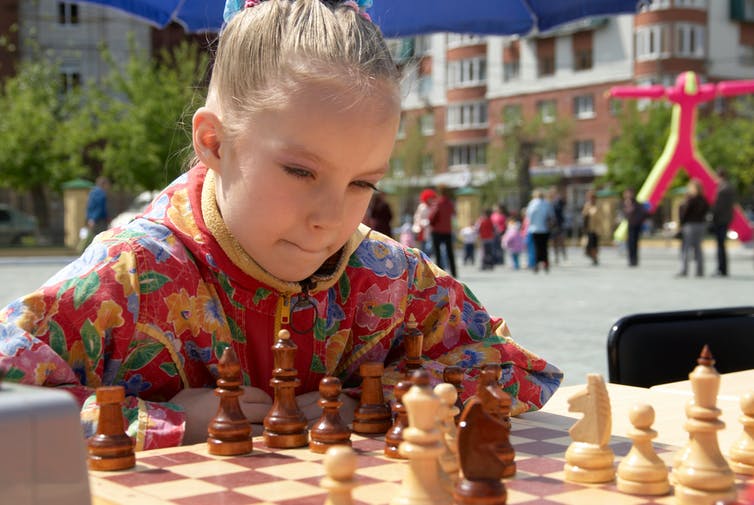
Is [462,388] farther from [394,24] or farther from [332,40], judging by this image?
[394,24]

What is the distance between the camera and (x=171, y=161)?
7.96 ft

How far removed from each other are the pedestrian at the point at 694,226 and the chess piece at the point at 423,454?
48.1ft

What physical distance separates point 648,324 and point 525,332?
5.00 metres

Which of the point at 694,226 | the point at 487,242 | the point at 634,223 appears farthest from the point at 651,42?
the point at 694,226

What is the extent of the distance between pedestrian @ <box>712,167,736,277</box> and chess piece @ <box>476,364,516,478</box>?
1434cm

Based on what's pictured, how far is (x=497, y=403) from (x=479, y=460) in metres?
0.29

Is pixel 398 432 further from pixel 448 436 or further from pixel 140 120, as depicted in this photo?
pixel 140 120

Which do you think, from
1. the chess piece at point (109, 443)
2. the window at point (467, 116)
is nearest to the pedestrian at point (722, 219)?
the chess piece at point (109, 443)

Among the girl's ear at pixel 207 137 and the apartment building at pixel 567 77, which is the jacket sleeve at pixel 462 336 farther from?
the apartment building at pixel 567 77

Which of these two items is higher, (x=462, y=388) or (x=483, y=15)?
(x=483, y=15)

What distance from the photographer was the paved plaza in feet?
22.7

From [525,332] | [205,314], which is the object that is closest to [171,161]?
[205,314]

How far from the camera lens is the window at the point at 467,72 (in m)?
48.0

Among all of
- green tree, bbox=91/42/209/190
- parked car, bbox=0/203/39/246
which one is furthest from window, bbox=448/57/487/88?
parked car, bbox=0/203/39/246
